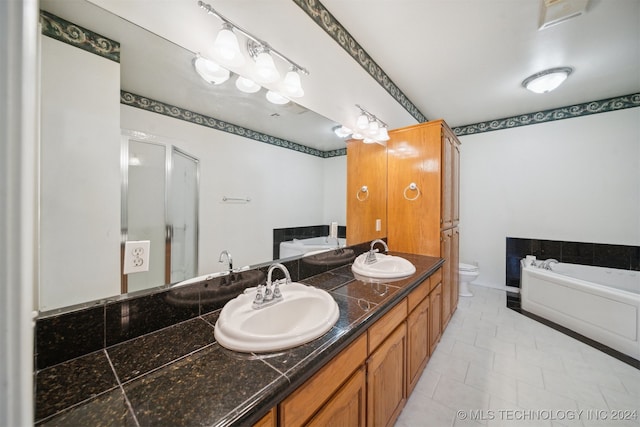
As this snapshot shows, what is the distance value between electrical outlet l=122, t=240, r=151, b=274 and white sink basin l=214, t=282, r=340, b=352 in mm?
348

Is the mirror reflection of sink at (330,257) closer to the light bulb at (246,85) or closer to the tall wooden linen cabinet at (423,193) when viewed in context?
the tall wooden linen cabinet at (423,193)

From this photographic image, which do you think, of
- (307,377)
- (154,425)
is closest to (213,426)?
(154,425)

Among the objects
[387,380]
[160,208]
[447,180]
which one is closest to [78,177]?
[160,208]

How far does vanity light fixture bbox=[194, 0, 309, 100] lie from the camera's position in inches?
42.5

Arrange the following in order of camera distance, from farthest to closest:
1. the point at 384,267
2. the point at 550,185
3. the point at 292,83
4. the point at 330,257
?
the point at 550,185
the point at 384,267
the point at 330,257
the point at 292,83

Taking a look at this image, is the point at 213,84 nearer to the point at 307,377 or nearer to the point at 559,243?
the point at 307,377

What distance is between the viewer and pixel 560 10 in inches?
60.7

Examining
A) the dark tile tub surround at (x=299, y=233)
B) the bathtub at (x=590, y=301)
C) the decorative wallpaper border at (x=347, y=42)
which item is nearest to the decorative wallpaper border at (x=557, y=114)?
the decorative wallpaper border at (x=347, y=42)

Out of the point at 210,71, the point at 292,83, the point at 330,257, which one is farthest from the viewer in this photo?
the point at 330,257

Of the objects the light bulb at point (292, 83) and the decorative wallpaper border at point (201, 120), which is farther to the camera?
the light bulb at point (292, 83)

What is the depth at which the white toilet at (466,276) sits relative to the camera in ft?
10.7

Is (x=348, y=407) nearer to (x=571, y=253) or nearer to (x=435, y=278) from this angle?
(x=435, y=278)

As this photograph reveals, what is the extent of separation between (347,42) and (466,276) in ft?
10.5

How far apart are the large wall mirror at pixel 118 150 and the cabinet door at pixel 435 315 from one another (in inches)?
54.5
